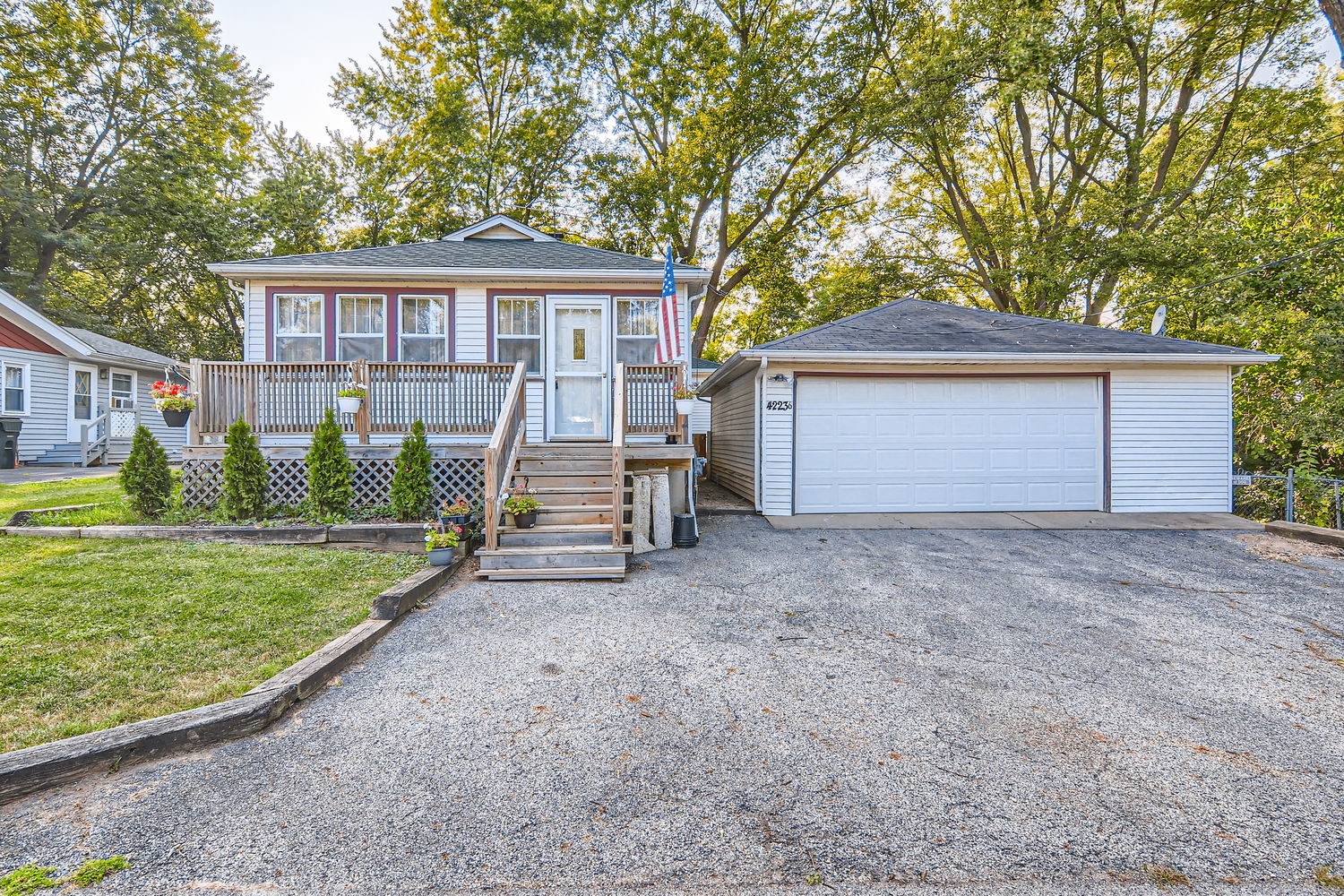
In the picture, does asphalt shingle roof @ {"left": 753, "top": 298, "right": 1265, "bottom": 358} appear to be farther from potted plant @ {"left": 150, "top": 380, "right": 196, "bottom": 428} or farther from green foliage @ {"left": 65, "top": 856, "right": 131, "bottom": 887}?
green foliage @ {"left": 65, "top": 856, "right": 131, "bottom": 887}

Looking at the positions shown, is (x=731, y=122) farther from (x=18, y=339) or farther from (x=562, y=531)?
(x=18, y=339)

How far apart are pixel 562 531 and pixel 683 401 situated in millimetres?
2416

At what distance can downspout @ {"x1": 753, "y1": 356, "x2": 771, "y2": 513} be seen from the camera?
29.0 feet

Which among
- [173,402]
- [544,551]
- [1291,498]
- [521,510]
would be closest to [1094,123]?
[1291,498]

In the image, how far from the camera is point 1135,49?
14.0 metres

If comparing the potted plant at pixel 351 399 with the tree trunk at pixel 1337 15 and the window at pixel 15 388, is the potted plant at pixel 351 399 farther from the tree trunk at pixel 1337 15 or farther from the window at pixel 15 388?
the tree trunk at pixel 1337 15

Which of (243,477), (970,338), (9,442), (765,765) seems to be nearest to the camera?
(765,765)

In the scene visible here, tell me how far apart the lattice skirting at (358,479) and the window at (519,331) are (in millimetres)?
2076

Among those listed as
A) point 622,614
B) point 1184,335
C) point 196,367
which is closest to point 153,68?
point 196,367

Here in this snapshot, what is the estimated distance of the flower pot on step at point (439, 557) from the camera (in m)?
5.47

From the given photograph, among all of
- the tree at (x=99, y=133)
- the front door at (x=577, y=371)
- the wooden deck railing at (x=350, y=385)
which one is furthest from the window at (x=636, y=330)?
the tree at (x=99, y=133)

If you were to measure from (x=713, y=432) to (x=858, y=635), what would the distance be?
34.5 feet

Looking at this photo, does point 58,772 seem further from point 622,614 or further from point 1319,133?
point 1319,133

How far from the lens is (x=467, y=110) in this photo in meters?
17.2
